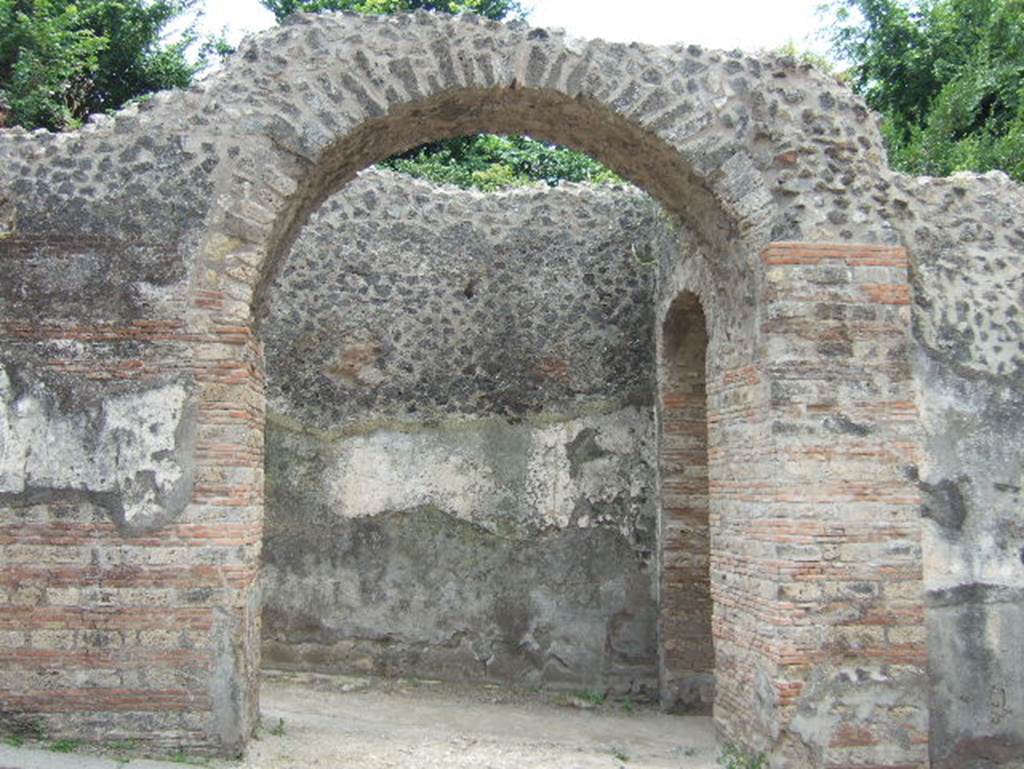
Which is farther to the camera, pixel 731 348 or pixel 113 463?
pixel 731 348

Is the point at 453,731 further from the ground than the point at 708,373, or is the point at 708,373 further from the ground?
the point at 708,373

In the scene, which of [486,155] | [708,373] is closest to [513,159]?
[486,155]

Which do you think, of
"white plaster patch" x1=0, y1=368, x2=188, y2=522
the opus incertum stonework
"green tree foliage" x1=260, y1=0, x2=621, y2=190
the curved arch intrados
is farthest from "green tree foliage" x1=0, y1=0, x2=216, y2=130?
Answer: "white plaster patch" x1=0, y1=368, x2=188, y2=522

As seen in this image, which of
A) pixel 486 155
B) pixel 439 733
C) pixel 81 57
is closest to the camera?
pixel 439 733

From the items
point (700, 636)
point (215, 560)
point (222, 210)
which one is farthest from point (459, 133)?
point (700, 636)

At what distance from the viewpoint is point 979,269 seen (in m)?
5.20

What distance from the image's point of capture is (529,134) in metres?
5.55

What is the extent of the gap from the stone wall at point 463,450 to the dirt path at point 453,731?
0.77 ft

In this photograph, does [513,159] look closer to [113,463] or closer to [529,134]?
[529,134]

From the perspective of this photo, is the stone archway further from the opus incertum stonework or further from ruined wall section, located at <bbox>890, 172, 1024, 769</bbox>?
ruined wall section, located at <bbox>890, 172, 1024, 769</bbox>

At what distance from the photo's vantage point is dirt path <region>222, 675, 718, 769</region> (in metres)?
5.12

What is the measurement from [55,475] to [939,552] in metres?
3.86

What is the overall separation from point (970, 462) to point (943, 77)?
748 centimetres

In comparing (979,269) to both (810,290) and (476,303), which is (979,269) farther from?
(476,303)
